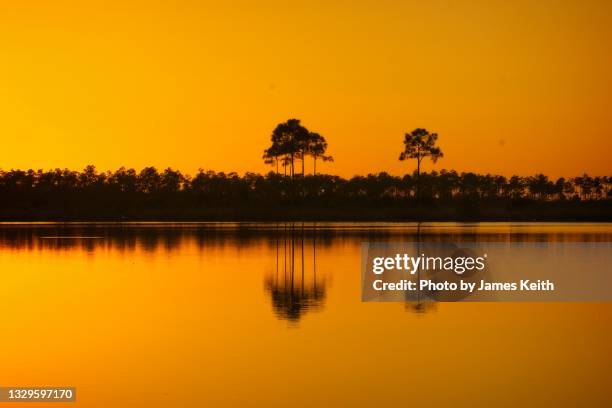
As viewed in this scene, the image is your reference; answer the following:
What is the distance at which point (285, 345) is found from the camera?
12.6 meters

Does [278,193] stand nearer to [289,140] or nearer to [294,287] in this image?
[289,140]

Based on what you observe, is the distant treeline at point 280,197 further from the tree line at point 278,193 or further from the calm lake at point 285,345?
the calm lake at point 285,345

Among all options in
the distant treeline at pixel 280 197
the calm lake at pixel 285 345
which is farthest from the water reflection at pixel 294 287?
the distant treeline at pixel 280 197

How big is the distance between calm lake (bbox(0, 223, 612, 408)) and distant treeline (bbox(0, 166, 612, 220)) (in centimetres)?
7135

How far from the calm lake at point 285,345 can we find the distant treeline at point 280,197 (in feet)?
234

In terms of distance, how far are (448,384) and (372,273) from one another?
14.4 m

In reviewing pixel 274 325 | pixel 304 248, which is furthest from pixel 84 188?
pixel 274 325

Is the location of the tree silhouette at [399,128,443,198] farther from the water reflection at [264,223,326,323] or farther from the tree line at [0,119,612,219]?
the water reflection at [264,223,326,323]

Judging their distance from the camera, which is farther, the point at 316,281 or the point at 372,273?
the point at 372,273

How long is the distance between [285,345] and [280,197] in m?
84.6

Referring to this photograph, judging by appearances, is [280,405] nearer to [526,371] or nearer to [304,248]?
[526,371]

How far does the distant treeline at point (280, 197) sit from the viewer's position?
9400 cm

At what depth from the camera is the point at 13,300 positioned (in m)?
18.5

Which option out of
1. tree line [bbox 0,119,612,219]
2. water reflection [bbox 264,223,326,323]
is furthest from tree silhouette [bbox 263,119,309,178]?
water reflection [bbox 264,223,326,323]
